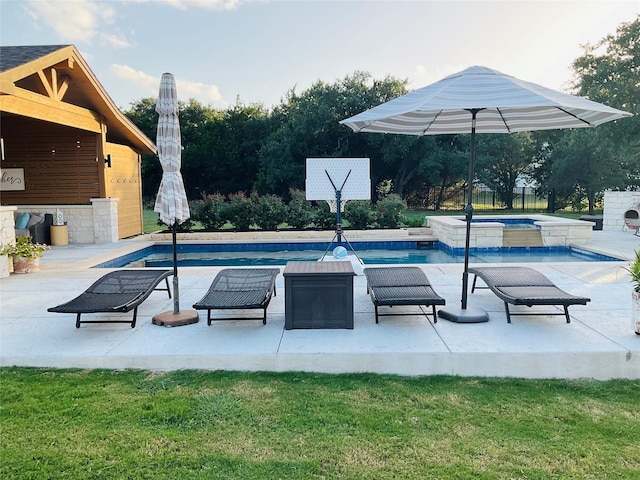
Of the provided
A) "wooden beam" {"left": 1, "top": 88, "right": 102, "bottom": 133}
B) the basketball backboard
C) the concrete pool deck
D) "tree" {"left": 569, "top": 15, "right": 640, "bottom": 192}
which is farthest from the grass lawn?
"tree" {"left": 569, "top": 15, "right": 640, "bottom": 192}

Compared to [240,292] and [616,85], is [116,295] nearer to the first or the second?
[240,292]

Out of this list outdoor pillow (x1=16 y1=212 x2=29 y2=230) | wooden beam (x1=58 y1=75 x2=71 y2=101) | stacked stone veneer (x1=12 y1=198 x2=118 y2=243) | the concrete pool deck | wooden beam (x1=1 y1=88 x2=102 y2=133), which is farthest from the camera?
stacked stone veneer (x1=12 y1=198 x2=118 y2=243)

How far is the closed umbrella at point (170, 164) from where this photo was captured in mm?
4543

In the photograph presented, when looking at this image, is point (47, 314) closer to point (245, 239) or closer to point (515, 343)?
point (515, 343)

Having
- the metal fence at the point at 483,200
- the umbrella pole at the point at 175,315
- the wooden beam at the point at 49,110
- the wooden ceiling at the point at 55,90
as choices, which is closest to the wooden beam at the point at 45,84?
the wooden ceiling at the point at 55,90

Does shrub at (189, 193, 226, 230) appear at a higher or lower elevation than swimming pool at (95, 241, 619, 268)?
higher

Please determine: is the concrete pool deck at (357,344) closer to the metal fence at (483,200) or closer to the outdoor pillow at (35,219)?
the outdoor pillow at (35,219)

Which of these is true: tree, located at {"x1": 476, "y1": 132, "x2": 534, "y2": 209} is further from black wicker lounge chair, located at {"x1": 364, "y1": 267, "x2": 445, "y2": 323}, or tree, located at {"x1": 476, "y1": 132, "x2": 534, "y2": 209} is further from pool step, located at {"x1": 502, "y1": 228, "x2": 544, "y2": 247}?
black wicker lounge chair, located at {"x1": 364, "y1": 267, "x2": 445, "y2": 323}

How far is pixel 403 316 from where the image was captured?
505 centimetres

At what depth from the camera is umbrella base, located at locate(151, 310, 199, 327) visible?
476 centimetres

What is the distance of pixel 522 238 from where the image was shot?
38.9 feet

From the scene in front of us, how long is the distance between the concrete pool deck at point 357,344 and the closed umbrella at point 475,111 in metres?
0.60

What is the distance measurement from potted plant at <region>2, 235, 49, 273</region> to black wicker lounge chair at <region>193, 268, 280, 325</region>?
154 inches

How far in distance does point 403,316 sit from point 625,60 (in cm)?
2015
